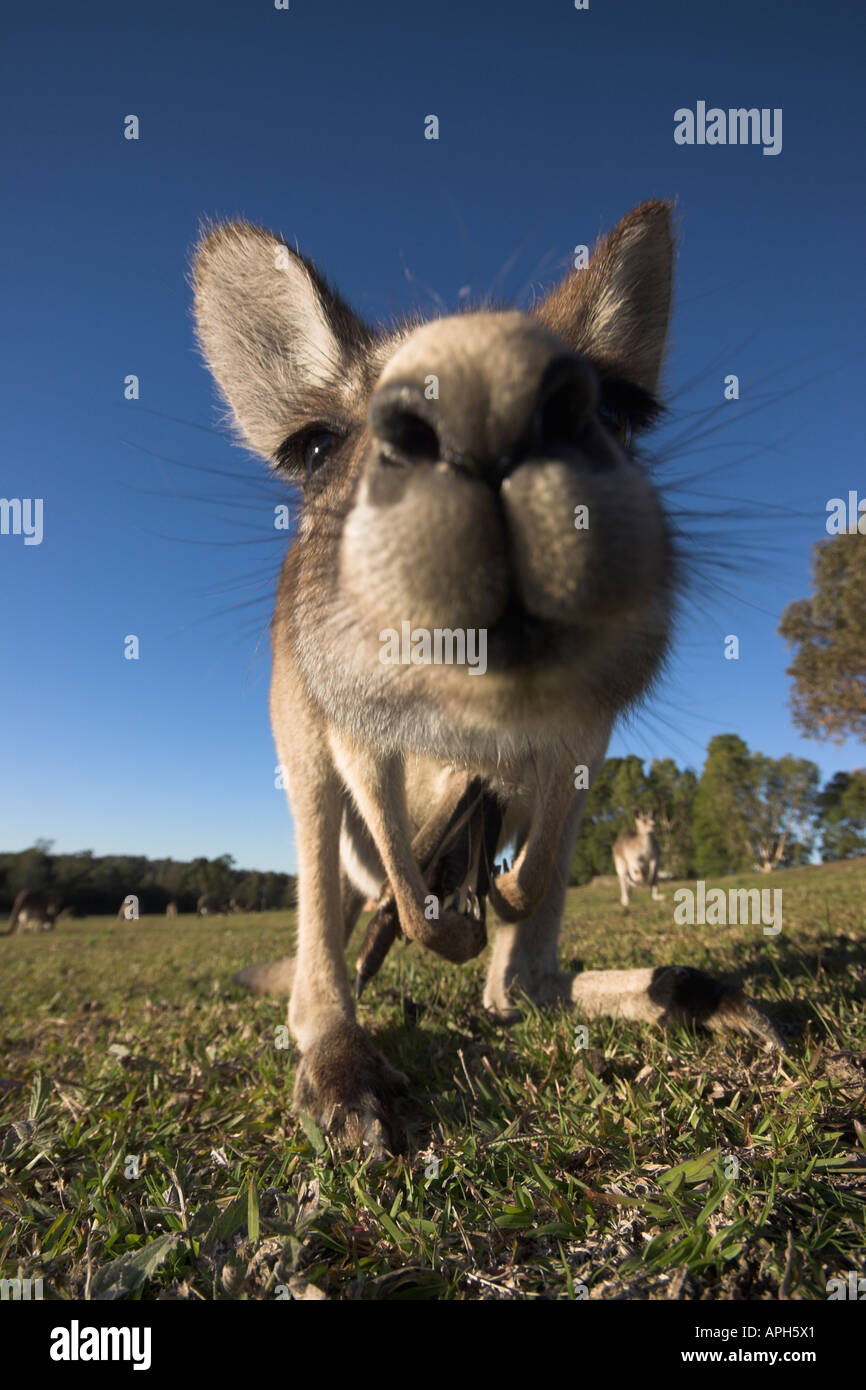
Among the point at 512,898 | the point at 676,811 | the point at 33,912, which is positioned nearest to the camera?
the point at 512,898

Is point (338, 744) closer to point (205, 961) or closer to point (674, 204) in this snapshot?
point (674, 204)

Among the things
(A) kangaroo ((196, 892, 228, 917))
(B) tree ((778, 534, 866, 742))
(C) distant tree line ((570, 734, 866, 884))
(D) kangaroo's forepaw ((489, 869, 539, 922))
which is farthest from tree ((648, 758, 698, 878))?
(D) kangaroo's forepaw ((489, 869, 539, 922))

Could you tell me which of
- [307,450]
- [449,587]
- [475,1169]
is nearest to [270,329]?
[307,450]

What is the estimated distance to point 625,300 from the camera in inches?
111

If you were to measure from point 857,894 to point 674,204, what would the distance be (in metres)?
9.19

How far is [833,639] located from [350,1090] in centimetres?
2429

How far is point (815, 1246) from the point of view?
1.35 metres

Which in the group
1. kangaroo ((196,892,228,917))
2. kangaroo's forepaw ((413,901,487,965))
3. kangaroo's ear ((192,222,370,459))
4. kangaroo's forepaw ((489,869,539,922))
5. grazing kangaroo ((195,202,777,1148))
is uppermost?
kangaroo's ear ((192,222,370,459))

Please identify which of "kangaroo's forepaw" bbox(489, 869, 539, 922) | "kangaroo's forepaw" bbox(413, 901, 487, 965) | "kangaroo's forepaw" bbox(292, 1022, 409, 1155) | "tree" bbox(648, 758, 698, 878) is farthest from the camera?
"tree" bbox(648, 758, 698, 878)

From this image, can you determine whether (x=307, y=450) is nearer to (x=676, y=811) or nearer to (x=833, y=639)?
(x=833, y=639)

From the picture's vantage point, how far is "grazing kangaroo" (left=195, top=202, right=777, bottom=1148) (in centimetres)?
142

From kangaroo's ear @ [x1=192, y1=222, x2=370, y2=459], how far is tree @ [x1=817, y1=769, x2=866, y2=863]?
37.9 m

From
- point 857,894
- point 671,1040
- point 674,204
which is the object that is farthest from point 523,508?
point 857,894

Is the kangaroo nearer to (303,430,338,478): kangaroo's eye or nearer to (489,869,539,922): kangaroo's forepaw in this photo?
(489,869,539,922): kangaroo's forepaw
